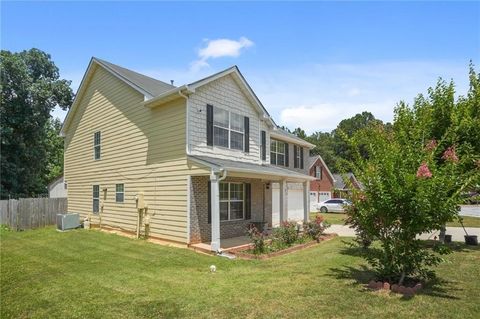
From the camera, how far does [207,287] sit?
7691 millimetres

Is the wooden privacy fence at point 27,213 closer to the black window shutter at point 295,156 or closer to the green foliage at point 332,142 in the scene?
the black window shutter at point 295,156

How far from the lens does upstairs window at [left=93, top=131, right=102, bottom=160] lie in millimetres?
17938

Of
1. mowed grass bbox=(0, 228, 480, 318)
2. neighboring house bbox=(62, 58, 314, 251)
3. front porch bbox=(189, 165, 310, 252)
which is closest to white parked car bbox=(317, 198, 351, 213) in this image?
front porch bbox=(189, 165, 310, 252)

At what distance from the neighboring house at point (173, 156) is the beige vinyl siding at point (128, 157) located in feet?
0.13

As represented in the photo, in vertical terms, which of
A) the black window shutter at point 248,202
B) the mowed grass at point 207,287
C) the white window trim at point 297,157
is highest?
the white window trim at point 297,157

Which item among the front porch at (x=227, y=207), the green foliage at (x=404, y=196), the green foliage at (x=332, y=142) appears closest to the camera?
the green foliage at (x=404, y=196)

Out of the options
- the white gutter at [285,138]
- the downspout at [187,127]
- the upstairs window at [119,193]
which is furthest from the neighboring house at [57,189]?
the downspout at [187,127]

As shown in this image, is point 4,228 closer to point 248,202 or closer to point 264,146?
point 248,202

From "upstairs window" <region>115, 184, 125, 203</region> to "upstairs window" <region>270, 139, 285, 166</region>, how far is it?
29.7 feet

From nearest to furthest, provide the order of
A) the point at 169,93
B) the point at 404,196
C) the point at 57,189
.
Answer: the point at 404,196, the point at 169,93, the point at 57,189

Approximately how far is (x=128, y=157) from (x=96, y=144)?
3401mm

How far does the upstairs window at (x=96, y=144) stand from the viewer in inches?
706

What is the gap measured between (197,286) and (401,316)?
13.1ft

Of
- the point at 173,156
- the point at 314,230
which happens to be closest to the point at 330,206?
the point at 314,230
